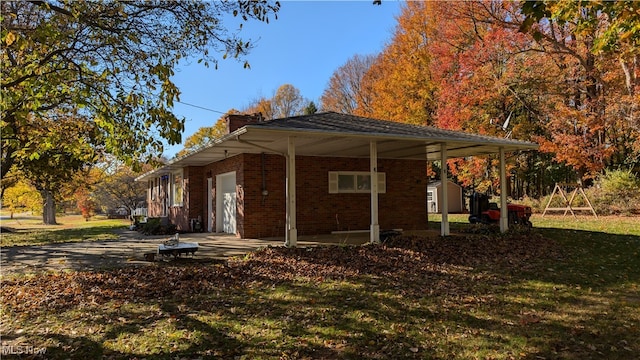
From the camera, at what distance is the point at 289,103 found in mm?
41438

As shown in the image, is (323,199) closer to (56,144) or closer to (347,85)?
(56,144)

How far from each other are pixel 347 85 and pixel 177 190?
21.6m

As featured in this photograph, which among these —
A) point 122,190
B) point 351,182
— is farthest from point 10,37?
point 122,190

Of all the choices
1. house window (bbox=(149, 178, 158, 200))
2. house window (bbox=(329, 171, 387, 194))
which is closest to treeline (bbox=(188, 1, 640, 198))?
house window (bbox=(329, 171, 387, 194))

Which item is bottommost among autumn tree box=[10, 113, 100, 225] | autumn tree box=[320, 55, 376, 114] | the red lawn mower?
the red lawn mower

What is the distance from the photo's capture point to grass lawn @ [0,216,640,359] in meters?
4.18

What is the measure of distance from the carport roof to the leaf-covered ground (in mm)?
2797

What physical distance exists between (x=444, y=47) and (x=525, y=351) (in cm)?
2418

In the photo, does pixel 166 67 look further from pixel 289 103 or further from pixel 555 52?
pixel 289 103

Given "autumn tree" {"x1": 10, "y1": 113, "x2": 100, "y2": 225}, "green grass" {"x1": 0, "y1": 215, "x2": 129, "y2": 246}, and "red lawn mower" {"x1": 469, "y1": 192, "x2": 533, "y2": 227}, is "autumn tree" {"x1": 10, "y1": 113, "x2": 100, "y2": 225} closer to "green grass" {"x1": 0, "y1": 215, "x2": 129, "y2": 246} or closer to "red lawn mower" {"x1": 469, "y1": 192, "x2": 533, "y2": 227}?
"green grass" {"x1": 0, "y1": 215, "x2": 129, "y2": 246}

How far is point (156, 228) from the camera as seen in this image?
16.4 meters

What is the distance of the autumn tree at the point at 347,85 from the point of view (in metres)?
35.2

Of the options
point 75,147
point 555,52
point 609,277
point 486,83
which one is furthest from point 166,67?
point 486,83

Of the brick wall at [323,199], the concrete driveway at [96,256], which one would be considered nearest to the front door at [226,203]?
the brick wall at [323,199]
